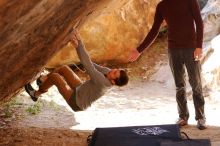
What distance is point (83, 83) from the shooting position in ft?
18.3

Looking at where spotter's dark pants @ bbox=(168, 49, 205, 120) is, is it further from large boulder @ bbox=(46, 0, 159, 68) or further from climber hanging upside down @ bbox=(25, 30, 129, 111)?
large boulder @ bbox=(46, 0, 159, 68)

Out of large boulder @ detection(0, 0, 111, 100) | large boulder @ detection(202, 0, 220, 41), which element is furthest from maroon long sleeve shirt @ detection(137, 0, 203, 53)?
large boulder @ detection(202, 0, 220, 41)

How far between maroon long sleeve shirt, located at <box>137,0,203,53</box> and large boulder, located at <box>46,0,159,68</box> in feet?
20.1

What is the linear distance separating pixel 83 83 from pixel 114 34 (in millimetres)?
6591

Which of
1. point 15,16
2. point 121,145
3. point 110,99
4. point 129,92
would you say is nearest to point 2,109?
point 110,99

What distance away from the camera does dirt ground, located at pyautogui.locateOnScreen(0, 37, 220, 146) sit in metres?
5.88

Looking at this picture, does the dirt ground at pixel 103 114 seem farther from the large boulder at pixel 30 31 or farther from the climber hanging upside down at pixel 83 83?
the large boulder at pixel 30 31

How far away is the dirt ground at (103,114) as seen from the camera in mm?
5882

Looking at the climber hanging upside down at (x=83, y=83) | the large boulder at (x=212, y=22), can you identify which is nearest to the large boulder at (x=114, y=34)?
the large boulder at (x=212, y=22)

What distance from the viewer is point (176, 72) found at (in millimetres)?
5820

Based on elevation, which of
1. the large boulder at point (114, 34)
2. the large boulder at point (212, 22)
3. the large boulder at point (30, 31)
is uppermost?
the large boulder at point (30, 31)

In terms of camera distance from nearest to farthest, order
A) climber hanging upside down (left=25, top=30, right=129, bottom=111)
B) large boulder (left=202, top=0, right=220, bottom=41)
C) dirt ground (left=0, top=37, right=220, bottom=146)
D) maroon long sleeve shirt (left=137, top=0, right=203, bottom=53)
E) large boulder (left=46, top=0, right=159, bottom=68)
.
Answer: climber hanging upside down (left=25, top=30, right=129, bottom=111), maroon long sleeve shirt (left=137, top=0, right=203, bottom=53), dirt ground (left=0, top=37, right=220, bottom=146), large boulder (left=202, top=0, right=220, bottom=41), large boulder (left=46, top=0, right=159, bottom=68)

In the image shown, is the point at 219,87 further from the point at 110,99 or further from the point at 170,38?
→ the point at 170,38

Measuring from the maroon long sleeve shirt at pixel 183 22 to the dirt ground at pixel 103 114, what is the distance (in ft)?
4.13
